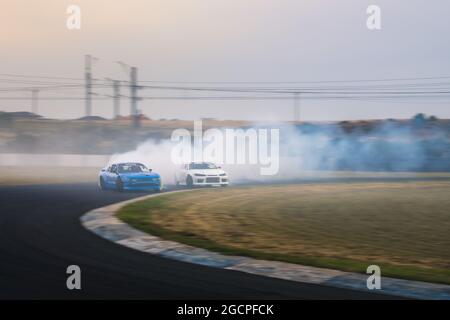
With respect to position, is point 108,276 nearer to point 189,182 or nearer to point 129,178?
point 129,178

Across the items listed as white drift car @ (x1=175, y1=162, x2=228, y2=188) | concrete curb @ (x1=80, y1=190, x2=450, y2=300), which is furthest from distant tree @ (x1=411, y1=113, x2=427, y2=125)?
concrete curb @ (x1=80, y1=190, x2=450, y2=300)

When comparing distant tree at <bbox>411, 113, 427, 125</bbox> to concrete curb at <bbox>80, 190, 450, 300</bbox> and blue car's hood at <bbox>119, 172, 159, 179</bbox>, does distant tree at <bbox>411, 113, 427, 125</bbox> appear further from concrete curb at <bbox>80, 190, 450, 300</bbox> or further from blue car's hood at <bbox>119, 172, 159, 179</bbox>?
concrete curb at <bbox>80, 190, 450, 300</bbox>

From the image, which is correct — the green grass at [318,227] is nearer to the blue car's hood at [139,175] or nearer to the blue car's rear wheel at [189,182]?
the blue car's hood at [139,175]

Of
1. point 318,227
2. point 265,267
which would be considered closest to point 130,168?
point 318,227

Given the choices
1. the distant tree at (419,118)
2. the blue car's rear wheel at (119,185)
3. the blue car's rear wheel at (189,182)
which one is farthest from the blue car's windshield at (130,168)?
the distant tree at (419,118)

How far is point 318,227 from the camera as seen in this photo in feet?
49.8

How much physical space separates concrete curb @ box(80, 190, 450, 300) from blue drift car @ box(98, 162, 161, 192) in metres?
12.3

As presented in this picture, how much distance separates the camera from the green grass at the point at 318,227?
435 inches

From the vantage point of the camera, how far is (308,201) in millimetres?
22047

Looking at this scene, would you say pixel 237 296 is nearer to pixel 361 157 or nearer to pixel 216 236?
pixel 216 236

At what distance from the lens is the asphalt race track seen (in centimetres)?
790

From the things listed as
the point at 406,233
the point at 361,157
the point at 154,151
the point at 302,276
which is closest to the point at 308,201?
the point at 406,233
